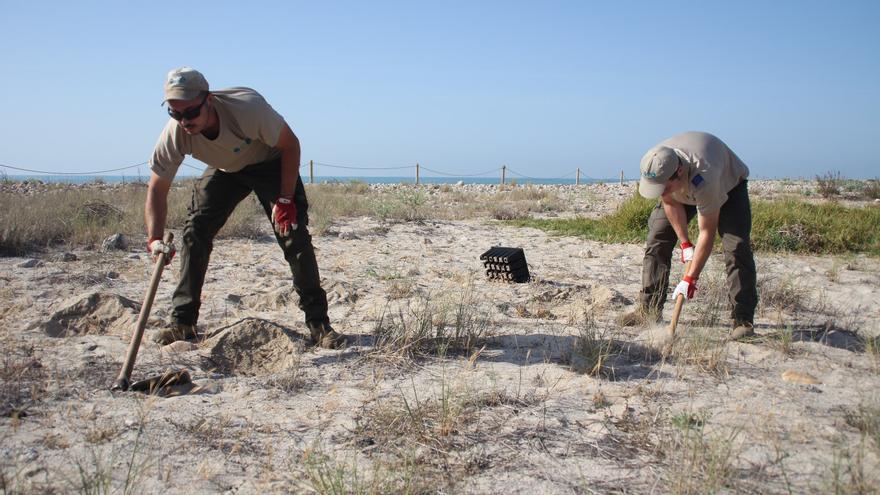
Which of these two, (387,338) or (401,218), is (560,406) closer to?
(387,338)

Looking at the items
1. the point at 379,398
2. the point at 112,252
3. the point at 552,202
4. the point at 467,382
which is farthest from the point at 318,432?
the point at 552,202

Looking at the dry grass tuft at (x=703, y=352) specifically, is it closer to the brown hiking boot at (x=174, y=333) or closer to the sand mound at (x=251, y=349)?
the sand mound at (x=251, y=349)

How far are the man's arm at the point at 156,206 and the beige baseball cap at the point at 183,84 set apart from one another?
0.51m

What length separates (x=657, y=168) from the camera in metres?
3.42

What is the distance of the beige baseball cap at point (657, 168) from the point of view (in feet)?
11.2

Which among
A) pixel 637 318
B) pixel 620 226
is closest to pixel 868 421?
pixel 637 318

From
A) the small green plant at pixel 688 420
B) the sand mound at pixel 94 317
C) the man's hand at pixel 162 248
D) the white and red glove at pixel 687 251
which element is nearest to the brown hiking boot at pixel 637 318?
the white and red glove at pixel 687 251

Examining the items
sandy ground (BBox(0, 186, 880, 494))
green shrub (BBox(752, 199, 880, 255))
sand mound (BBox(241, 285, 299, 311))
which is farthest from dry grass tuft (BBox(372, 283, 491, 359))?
green shrub (BBox(752, 199, 880, 255))

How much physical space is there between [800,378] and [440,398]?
1.78 meters

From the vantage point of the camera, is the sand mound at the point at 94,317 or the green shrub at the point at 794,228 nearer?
the sand mound at the point at 94,317

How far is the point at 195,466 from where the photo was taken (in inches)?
89.3

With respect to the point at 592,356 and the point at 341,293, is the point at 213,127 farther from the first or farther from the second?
the point at 592,356

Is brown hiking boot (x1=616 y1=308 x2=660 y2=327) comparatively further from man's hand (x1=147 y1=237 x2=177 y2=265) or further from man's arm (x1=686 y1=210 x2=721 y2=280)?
man's hand (x1=147 y1=237 x2=177 y2=265)

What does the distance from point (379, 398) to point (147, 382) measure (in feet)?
3.52
